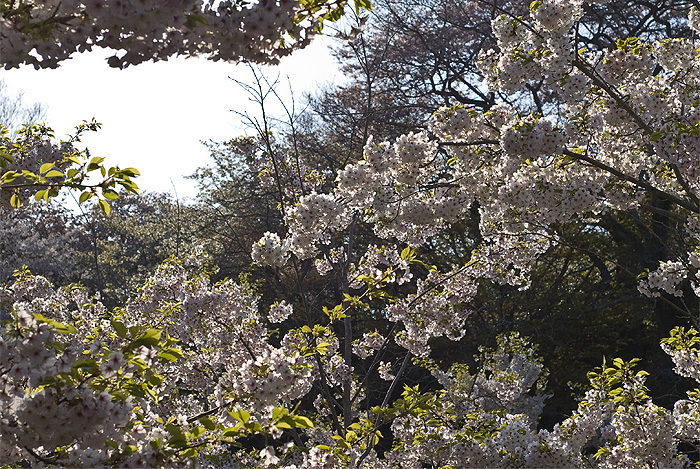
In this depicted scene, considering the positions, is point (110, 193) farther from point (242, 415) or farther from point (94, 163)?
point (242, 415)

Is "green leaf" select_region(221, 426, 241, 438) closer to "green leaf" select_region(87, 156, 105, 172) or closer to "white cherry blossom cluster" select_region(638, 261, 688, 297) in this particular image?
"green leaf" select_region(87, 156, 105, 172)

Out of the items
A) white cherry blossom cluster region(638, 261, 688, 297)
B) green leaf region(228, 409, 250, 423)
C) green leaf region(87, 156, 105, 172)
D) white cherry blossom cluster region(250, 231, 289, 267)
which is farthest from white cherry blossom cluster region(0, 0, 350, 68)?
white cherry blossom cluster region(638, 261, 688, 297)

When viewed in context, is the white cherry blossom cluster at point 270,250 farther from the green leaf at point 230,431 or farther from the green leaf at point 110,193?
the green leaf at point 230,431

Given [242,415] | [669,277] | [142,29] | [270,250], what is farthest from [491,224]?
[142,29]

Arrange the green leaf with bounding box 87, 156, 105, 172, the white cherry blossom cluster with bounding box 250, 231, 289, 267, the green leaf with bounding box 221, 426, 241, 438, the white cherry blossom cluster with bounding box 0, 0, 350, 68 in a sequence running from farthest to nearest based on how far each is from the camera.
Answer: the white cherry blossom cluster with bounding box 250, 231, 289, 267 → the green leaf with bounding box 87, 156, 105, 172 → the green leaf with bounding box 221, 426, 241, 438 → the white cherry blossom cluster with bounding box 0, 0, 350, 68

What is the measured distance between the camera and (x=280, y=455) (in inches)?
224

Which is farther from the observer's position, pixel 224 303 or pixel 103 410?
pixel 224 303

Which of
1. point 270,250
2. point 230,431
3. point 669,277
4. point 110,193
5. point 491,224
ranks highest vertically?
point 491,224

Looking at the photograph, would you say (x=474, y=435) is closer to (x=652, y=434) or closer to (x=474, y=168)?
(x=652, y=434)

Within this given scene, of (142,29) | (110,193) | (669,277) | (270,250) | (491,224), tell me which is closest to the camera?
(142,29)

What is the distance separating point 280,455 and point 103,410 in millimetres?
3940

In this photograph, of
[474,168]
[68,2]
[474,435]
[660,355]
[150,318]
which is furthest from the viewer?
[660,355]

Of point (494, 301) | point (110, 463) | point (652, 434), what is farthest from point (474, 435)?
point (494, 301)

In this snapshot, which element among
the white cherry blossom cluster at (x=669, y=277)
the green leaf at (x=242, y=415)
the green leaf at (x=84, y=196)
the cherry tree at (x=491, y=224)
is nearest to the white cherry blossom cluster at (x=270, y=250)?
the cherry tree at (x=491, y=224)
